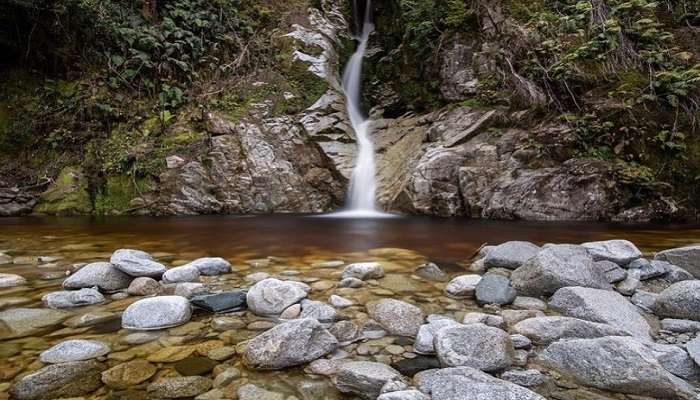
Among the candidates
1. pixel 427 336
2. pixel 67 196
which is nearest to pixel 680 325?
pixel 427 336

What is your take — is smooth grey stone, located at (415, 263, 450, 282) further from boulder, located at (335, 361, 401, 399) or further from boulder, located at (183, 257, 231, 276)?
boulder, located at (183, 257, 231, 276)

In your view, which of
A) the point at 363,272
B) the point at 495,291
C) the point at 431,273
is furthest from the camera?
the point at 431,273

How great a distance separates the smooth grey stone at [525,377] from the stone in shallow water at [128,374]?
176 cm

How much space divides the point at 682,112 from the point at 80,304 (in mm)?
9542

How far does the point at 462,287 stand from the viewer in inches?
120

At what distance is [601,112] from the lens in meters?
7.48

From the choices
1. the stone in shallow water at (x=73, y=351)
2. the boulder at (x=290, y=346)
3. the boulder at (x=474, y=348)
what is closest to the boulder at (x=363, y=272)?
the boulder at (x=290, y=346)

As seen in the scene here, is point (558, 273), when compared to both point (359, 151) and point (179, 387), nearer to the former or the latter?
point (179, 387)

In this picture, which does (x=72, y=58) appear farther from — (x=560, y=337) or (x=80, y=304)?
(x=560, y=337)

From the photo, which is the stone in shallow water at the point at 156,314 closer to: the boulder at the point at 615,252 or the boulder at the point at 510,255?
the boulder at the point at 510,255

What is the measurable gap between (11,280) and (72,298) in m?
1.05

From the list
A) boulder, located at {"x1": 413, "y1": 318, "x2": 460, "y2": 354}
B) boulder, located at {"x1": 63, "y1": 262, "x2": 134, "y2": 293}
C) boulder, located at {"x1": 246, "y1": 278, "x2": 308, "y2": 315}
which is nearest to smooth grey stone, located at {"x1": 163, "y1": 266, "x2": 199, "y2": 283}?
boulder, located at {"x1": 63, "y1": 262, "x2": 134, "y2": 293}

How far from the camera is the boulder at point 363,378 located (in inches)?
69.5

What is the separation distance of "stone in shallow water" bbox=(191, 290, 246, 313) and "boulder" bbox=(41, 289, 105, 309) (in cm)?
81
